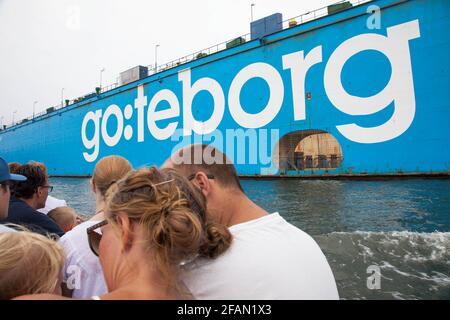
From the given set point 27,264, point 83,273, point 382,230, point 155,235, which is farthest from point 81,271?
point 382,230

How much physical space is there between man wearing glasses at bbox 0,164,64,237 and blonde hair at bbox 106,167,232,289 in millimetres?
1476

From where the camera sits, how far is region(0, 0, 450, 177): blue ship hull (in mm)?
11391

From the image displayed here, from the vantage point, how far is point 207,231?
39.5 inches

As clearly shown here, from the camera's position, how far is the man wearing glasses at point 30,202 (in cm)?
211

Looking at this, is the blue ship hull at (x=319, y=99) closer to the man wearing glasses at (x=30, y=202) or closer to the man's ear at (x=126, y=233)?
Answer: the man wearing glasses at (x=30, y=202)

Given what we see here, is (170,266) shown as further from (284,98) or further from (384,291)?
(284,98)

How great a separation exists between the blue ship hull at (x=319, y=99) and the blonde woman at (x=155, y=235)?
240 inches

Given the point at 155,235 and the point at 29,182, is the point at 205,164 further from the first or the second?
the point at 29,182

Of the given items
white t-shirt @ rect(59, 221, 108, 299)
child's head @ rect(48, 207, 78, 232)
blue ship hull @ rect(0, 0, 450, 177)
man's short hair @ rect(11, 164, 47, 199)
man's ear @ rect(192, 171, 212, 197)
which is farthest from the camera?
blue ship hull @ rect(0, 0, 450, 177)

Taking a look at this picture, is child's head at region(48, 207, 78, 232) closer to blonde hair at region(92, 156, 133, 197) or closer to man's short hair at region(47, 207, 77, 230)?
man's short hair at region(47, 207, 77, 230)

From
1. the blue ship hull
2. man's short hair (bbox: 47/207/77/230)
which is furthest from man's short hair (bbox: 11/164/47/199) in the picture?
the blue ship hull

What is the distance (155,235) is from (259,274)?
36 centimetres

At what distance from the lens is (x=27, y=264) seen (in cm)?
100

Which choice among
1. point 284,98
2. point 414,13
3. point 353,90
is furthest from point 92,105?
point 414,13
